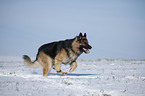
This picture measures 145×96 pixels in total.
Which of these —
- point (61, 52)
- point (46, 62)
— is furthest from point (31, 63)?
point (61, 52)

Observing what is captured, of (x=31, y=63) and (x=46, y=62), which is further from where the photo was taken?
(x=31, y=63)

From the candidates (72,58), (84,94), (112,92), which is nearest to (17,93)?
(84,94)

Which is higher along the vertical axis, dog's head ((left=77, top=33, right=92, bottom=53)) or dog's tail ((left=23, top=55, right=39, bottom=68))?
dog's head ((left=77, top=33, right=92, bottom=53))

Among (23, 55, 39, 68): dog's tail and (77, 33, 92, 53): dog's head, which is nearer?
(77, 33, 92, 53): dog's head

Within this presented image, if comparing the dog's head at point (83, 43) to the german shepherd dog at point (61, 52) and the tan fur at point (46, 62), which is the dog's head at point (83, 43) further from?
the tan fur at point (46, 62)

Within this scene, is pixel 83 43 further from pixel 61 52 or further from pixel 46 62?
pixel 46 62

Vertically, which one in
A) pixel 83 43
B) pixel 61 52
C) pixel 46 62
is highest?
pixel 83 43

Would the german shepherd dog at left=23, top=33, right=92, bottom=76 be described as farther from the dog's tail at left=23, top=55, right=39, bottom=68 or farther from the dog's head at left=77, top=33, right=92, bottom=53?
the dog's tail at left=23, top=55, right=39, bottom=68

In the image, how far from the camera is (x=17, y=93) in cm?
613

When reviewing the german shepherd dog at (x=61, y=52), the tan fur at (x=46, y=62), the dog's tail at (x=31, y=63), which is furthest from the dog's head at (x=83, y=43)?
the dog's tail at (x=31, y=63)

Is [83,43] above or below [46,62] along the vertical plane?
above

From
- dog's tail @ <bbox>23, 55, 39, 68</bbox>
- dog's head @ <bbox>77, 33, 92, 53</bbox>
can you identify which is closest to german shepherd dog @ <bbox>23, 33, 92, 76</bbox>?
dog's head @ <bbox>77, 33, 92, 53</bbox>

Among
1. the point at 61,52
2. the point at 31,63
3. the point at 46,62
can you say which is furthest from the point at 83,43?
the point at 31,63

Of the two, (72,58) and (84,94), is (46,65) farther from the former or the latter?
(84,94)
